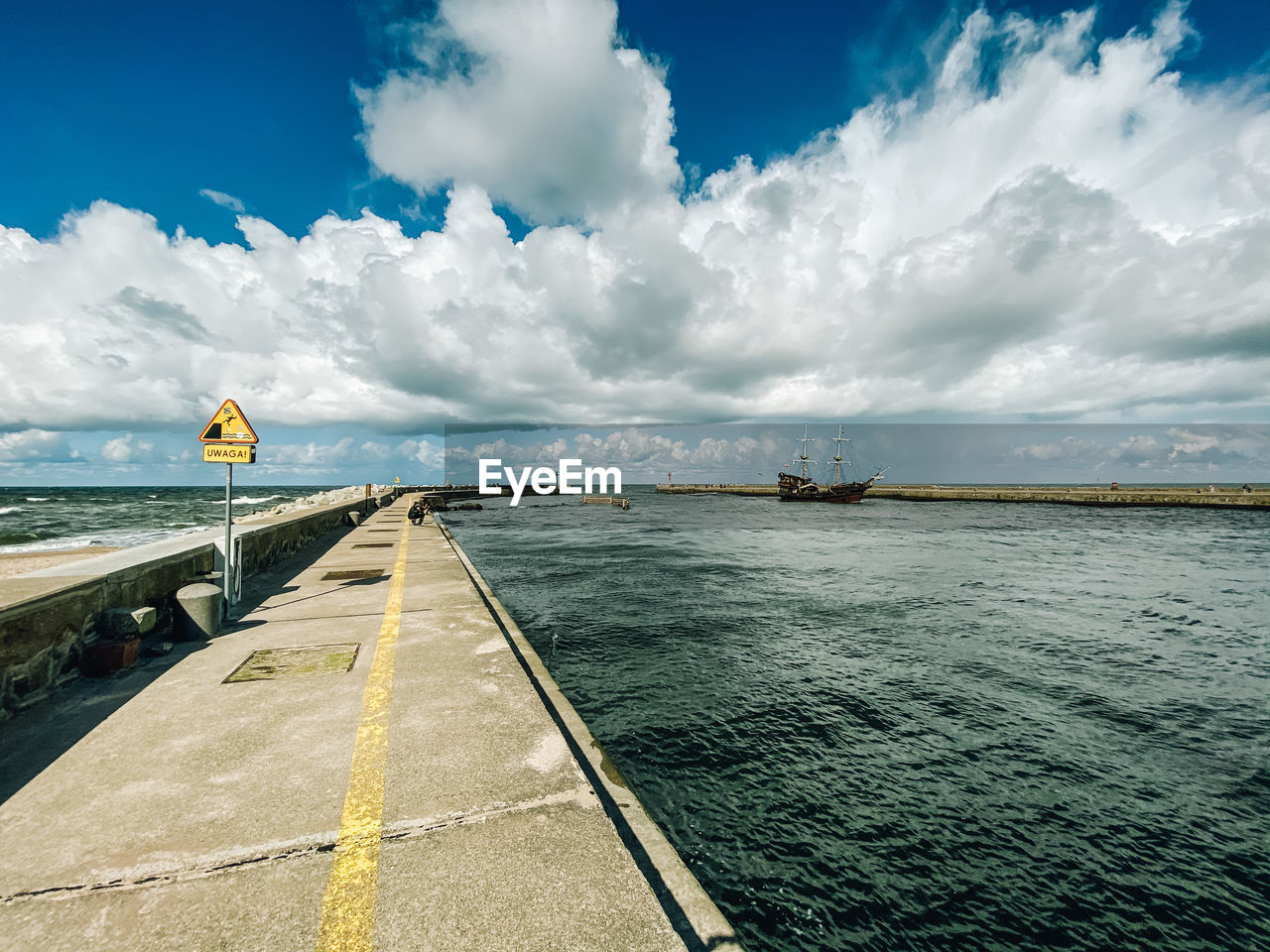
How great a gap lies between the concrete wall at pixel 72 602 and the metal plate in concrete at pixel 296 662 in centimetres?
148

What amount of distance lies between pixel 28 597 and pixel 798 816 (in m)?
7.54

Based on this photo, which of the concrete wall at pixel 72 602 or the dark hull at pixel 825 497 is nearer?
the concrete wall at pixel 72 602

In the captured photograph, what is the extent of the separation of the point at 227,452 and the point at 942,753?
10.2m

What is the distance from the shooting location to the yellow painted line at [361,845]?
93.0 inches

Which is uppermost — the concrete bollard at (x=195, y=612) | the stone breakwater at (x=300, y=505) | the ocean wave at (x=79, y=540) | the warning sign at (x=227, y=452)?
the warning sign at (x=227, y=452)

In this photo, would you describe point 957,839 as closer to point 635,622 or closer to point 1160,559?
point 635,622

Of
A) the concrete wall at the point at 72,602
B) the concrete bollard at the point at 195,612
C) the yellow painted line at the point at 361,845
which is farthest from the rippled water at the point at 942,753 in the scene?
the concrete wall at the point at 72,602

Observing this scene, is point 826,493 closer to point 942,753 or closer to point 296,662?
point 942,753

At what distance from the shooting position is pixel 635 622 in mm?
11844

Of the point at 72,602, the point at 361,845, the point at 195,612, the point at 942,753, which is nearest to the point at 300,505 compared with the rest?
the point at 195,612

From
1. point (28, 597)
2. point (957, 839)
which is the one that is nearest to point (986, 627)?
point (957, 839)

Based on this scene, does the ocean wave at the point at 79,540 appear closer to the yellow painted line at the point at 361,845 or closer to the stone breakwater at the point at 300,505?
the stone breakwater at the point at 300,505

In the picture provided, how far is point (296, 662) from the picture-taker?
5.90 metres

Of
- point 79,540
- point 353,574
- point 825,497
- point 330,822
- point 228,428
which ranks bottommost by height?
point 79,540
